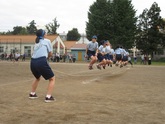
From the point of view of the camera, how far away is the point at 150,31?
7669 centimetres

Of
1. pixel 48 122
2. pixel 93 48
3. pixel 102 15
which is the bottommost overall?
pixel 48 122

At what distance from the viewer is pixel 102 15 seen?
70.4m

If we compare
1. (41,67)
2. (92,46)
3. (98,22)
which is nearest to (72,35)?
(98,22)

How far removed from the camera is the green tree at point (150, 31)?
74938 mm

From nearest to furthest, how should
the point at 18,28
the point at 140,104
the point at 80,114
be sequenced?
the point at 80,114, the point at 140,104, the point at 18,28

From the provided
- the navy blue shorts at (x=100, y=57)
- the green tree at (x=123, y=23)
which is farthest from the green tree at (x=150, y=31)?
the navy blue shorts at (x=100, y=57)

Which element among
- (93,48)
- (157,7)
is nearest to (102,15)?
(157,7)

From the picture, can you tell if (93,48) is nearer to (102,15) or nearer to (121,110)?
(121,110)

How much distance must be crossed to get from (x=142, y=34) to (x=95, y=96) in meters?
69.8

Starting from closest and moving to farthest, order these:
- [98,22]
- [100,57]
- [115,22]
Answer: [100,57], [115,22], [98,22]

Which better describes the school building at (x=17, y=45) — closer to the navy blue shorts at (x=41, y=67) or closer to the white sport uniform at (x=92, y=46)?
the white sport uniform at (x=92, y=46)

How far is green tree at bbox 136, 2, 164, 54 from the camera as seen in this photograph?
7494 cm

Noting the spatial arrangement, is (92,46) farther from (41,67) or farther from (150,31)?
(150,31)

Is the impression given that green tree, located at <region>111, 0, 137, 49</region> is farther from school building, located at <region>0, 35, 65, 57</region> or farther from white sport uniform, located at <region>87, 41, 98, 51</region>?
white sport uniform, located at <region>87, 41, 98, 51</region>
